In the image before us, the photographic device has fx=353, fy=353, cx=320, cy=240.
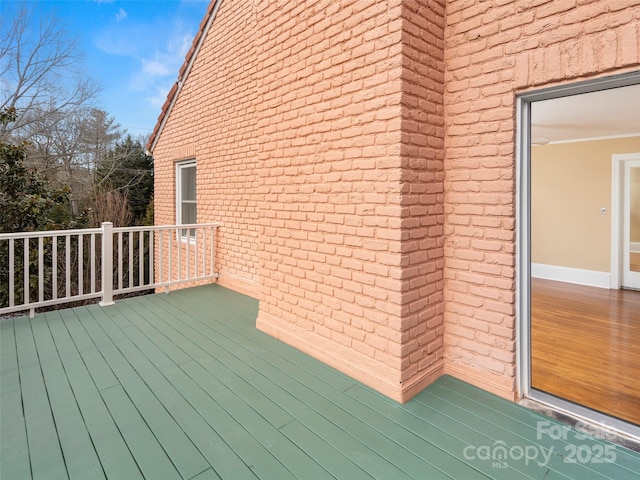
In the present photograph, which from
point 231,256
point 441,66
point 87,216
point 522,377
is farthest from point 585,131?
point 87,216

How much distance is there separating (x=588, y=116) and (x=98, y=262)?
35.5 ft

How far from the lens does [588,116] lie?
4766 millimetres

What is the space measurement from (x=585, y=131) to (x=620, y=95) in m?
2.73

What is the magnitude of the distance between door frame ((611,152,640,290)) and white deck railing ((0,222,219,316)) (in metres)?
7.10

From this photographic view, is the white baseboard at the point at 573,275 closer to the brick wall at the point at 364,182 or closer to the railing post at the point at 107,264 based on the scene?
the brick wall at the point at 364,182

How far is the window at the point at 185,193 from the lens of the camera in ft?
22.0

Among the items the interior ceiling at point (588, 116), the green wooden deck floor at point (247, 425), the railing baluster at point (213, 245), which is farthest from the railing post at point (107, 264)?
the interior ceiling at point (588, 116)

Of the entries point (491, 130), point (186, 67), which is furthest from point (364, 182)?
point (186, 67)

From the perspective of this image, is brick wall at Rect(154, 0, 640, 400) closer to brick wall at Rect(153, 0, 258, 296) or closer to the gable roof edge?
brick wall at Rect(153, 0, 258, 296)

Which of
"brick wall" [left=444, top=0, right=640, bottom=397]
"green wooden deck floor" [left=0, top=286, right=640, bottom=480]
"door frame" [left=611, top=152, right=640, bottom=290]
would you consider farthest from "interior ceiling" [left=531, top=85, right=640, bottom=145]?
"green wooden deck floor" [left=0, top=286, right=640, bottom=480]

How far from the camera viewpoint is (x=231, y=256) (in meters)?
5.40

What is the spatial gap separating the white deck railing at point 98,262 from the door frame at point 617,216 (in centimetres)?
710

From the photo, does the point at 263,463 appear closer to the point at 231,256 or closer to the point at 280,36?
the point at 280,36

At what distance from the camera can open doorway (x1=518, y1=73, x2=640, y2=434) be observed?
2.35 meters
